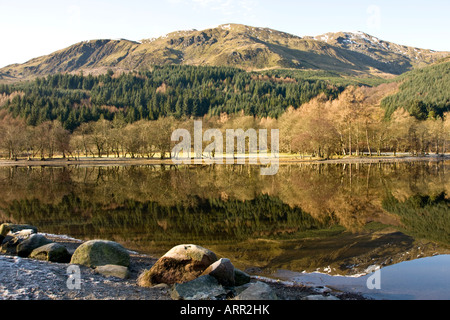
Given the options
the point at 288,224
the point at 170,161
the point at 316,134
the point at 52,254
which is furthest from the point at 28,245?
the point at 170,161

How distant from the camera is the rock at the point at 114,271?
1177 cm

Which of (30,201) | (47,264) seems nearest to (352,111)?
(30,201)

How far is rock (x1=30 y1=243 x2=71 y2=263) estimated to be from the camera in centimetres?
1340

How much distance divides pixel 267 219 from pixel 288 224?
1.83 m

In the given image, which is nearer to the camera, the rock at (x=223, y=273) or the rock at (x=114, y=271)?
the rock at (x=223, y=273)

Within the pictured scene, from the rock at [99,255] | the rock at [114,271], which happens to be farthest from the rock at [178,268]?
the rock at [99,255]

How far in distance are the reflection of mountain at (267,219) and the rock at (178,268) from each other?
279 cm

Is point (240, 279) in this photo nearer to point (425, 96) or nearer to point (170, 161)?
point (170, 161)

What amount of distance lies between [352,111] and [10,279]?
261ft

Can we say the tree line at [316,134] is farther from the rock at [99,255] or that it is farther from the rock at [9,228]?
the rock at [99,255]

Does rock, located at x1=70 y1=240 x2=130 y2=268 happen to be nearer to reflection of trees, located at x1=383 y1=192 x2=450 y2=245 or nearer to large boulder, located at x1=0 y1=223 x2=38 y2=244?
large boulder, located at x1=0 y1=223 x2=38 y2=244

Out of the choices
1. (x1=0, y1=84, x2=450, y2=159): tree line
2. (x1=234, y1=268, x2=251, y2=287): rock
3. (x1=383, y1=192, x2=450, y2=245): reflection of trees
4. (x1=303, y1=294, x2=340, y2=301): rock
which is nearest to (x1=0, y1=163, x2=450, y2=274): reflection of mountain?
(x1=383, y1=192, x2=450, y2=245): reflection of trees
